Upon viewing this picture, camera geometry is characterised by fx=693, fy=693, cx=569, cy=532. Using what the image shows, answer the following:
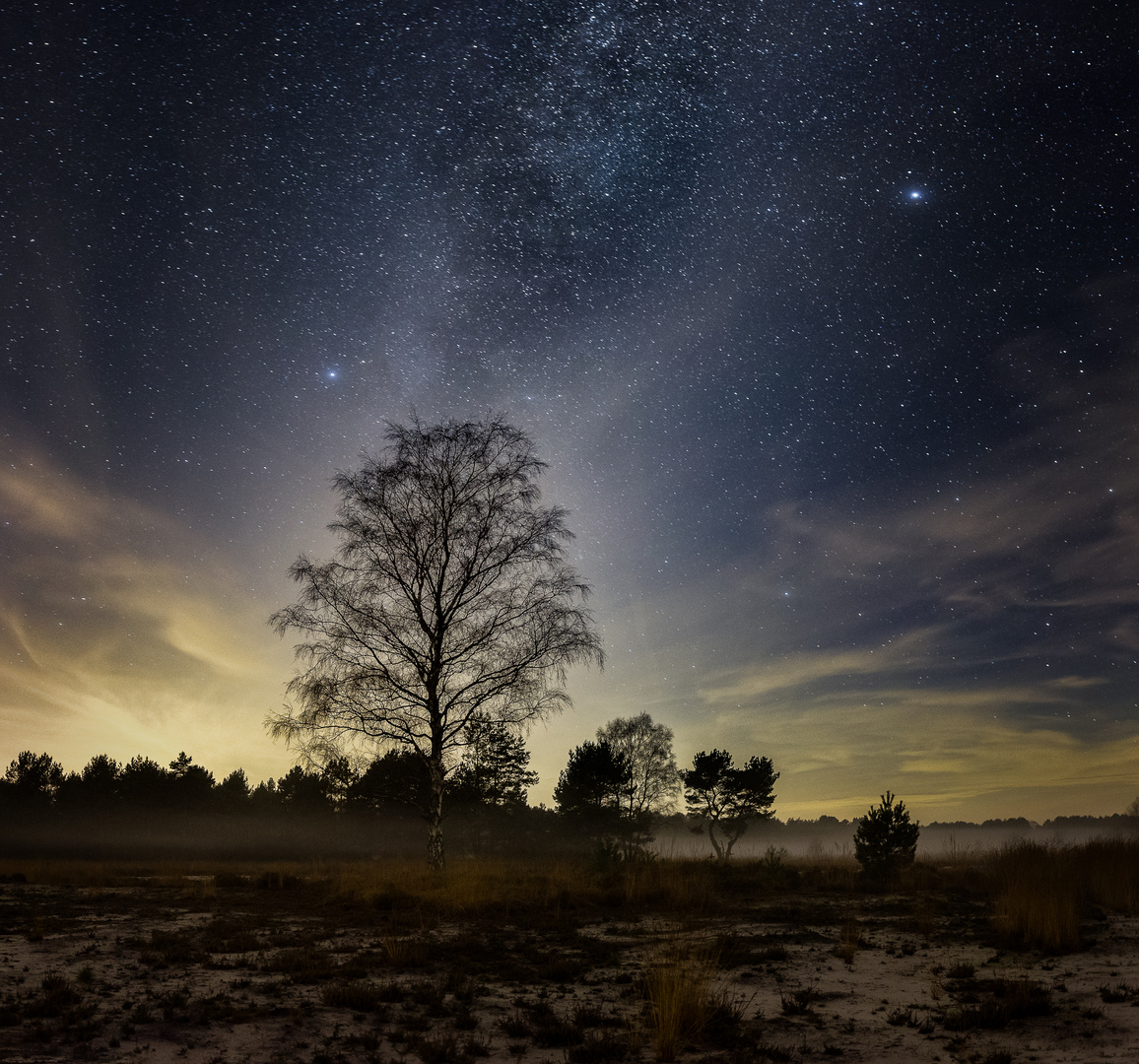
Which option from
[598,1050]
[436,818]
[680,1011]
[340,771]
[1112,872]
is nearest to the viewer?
[598,1050]

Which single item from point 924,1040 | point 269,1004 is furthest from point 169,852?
point 924,1040

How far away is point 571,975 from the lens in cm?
774

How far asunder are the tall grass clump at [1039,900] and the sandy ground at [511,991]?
37cm

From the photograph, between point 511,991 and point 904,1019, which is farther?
point 511,991

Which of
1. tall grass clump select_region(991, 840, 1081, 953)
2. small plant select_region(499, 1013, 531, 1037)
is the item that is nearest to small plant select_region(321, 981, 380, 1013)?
small plant select_region(499, 1013, 531, 1037)

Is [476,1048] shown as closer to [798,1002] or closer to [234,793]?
[798,1002]

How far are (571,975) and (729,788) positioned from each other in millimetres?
42892

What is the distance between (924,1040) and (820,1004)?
132 centimetres

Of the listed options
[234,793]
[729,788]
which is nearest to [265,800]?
[234,793]

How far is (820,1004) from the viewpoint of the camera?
6.69 meters

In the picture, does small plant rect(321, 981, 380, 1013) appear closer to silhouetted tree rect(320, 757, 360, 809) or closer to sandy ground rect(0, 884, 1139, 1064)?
sandy ground rect(0, 884, 1139, 1064)

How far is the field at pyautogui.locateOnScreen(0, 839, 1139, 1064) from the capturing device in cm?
537

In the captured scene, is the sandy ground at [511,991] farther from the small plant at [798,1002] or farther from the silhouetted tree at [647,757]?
the silhouetted tree at [647,757]

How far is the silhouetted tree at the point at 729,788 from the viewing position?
154 ft
